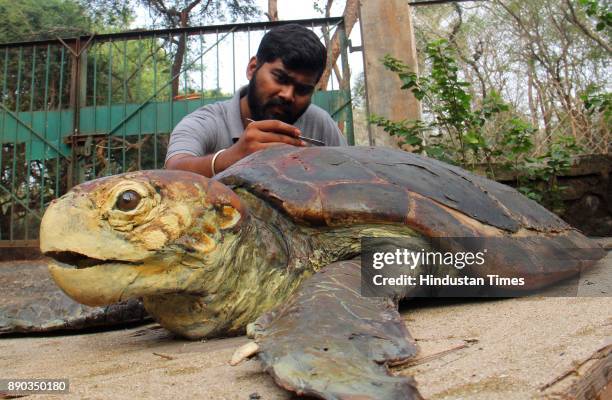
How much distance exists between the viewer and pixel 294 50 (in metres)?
2.71

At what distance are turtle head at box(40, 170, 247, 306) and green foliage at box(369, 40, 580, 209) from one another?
2570 millimetres

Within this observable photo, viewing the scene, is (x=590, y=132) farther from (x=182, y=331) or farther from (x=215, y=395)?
(x=215, y=395)

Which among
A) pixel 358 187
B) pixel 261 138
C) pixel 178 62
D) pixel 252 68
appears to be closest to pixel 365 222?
pixel 358 187

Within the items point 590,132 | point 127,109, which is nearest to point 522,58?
point 590,132

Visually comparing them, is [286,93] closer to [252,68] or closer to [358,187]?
[252,68]

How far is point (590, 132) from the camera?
401cm

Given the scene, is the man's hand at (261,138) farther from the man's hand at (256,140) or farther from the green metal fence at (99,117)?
the green metal fence at (99,117)

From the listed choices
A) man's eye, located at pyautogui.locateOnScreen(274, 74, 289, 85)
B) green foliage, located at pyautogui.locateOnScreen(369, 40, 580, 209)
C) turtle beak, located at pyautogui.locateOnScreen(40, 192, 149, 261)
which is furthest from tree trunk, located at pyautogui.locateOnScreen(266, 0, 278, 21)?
turtle beak, located at pyautogui.locateOnScreen(40, 192, 149, 261)

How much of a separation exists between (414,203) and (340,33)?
3.24 m

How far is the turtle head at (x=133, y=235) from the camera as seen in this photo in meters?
1.20

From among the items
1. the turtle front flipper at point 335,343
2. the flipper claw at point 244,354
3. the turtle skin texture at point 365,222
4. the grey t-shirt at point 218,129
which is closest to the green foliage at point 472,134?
the grey t-shirt at point 218,129

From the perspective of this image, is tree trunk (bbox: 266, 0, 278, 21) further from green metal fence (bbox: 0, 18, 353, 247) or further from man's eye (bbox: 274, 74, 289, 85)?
man's eye (bbox: 274, 74, 289, 85)

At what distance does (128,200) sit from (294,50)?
1710 millimetres

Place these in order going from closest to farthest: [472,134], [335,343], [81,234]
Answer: [335,343], [81,234], [472,134]
